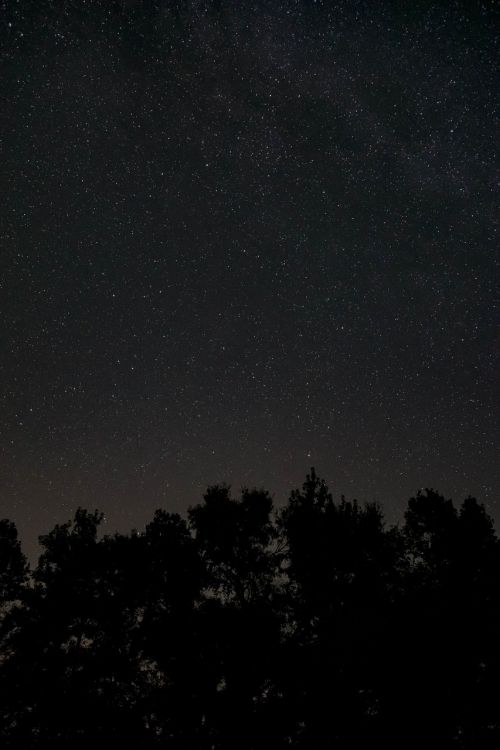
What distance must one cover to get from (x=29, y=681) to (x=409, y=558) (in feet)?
43.4

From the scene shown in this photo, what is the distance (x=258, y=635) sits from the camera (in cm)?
1380

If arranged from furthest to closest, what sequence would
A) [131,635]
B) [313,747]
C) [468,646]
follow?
1. [131,635]
2. [468,646]
3. [313,747]

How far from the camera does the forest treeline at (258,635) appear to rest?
12914 millimetres

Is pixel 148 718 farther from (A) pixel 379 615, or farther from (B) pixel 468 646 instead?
(B) pixel 468 646

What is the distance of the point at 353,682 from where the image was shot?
13.0 meters

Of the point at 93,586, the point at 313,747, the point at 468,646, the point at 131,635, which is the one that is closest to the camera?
the point at 313,747

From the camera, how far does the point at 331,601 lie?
569 inches

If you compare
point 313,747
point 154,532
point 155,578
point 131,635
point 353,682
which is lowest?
point 313,747

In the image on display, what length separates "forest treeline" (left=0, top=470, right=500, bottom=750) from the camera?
1291cm

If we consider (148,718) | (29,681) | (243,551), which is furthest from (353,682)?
(29,681)

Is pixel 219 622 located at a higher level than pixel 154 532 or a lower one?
lower

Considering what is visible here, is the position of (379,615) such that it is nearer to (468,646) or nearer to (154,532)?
(468,646)

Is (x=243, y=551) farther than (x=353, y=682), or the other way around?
(x=243, y=551)

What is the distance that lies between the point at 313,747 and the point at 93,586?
8.61m
